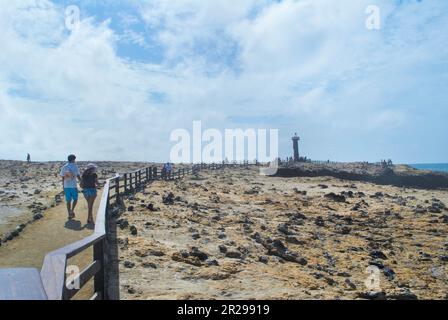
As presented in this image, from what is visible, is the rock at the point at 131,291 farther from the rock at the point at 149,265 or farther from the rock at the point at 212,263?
the rock at the point at 212,263

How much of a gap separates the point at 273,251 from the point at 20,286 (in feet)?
35.6

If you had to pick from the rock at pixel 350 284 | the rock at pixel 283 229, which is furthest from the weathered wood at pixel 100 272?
the rock at pixel 283 229

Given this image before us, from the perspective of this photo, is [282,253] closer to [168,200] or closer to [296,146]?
[168,200]

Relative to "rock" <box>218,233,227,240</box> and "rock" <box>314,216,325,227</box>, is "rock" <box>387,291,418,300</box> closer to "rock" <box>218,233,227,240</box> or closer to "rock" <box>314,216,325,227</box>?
"rock" <box>218,233,227,240</box>

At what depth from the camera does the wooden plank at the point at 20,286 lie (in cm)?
308

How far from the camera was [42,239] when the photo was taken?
A: 476 inches

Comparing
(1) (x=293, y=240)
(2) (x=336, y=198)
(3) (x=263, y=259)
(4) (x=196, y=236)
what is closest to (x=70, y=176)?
(4) (x=196, y=236)

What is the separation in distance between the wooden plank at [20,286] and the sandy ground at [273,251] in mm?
5119

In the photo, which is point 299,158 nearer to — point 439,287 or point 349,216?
point 349,216

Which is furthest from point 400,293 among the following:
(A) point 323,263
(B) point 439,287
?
(A) point 323,263

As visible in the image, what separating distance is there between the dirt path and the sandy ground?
54.2 inches

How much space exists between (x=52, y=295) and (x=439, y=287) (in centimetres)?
1085
